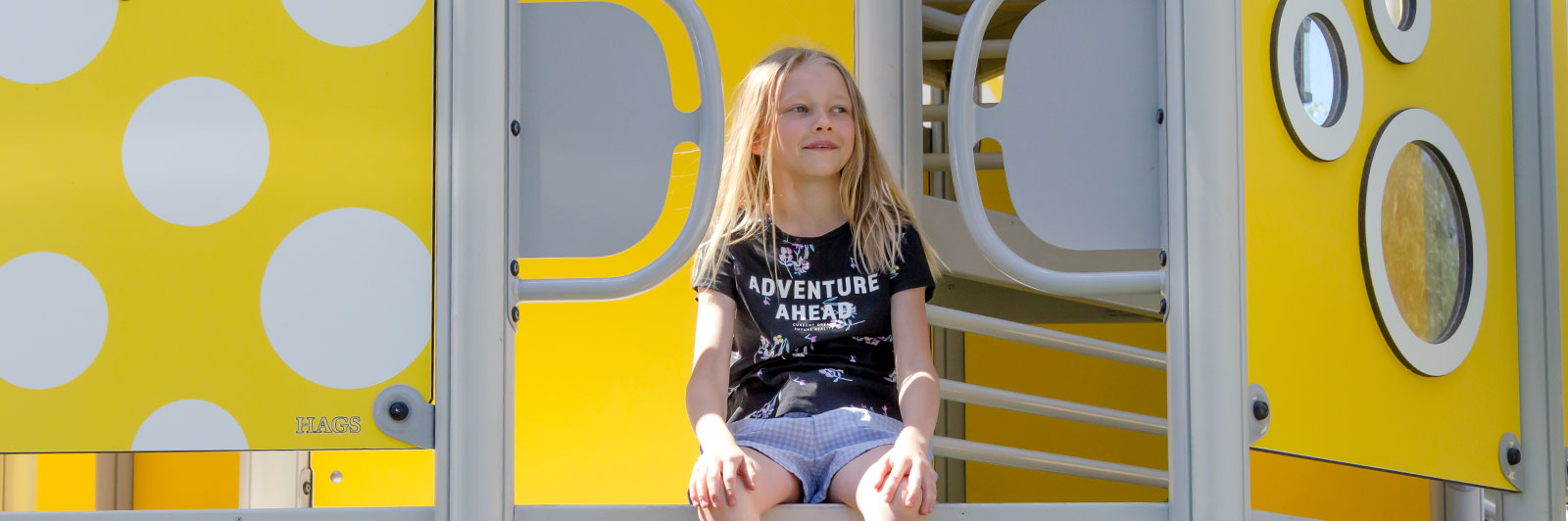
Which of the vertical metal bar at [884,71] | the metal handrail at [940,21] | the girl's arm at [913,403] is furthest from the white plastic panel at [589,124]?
the metal handrail at [940,21]

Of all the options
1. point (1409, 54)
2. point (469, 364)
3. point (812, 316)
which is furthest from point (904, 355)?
point (1409, 54)

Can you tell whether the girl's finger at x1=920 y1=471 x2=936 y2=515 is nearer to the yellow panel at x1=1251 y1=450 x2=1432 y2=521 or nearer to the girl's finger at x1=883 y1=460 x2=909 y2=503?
the girl's finger at x1=883 y1=460 x2=909 y2=503

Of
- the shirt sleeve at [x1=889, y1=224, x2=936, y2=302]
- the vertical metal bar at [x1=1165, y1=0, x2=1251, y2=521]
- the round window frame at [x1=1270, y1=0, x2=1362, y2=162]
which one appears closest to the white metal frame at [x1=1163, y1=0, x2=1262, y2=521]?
the vertical metal bar at [x1=1165, y1=0, x2=1251, y2=521]

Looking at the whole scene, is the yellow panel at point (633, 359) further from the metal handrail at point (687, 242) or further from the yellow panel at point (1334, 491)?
the yellow panel at point (1334, 491)

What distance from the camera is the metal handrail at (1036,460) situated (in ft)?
10.8

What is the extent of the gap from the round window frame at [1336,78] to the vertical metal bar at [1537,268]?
646 millimetres

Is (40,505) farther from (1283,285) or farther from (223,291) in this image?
(1283,285)

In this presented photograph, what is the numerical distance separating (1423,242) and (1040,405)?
1122mm

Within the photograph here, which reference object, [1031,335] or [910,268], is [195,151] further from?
[1031,335]

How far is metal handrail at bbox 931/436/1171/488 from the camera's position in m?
3.30

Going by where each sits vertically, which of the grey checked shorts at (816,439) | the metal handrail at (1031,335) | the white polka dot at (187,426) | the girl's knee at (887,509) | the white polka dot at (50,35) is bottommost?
the girl's knee at (887,509)

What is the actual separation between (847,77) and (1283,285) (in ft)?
2.59

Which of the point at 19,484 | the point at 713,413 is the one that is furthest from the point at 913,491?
the point at 19,484

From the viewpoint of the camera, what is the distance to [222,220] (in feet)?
6.02
